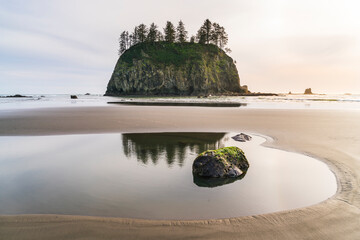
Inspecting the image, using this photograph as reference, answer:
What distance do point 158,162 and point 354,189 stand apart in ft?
17.5

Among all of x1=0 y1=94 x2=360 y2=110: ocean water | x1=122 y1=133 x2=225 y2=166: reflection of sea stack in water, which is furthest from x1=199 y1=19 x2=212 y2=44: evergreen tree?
x1=122 y1=133 x2=225 y2=166: reflection of sea stack in water

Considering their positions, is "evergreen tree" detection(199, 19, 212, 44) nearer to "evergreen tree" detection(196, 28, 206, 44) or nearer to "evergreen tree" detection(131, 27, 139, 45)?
"evergreen tree" detection(196, 28, 206, 44)

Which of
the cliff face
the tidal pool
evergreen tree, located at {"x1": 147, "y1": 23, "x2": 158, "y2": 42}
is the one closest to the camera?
the tidal pool

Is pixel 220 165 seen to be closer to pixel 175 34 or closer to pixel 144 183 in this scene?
pixel 144 183

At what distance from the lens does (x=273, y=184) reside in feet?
18.3

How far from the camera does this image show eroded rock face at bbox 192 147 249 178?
6.13 meters

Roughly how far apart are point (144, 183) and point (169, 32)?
371ft

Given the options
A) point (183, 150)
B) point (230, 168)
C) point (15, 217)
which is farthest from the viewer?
point (183, 150)

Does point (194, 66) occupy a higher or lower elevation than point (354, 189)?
higher

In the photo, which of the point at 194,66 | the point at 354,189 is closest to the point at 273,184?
the point at 354,189

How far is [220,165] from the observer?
6.25 metres

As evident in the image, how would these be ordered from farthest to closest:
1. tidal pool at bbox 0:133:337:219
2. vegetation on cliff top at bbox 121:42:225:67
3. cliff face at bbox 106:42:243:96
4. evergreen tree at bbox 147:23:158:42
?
evergreen tree at bbox 147:23:158:42 → vegetation on cliff top at bbox 121:42:225:67 → cliff face at bbox 106:42:243:96 → tidal pool at bbox 0:133:337:219

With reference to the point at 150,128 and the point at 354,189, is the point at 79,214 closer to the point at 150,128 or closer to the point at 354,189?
the point at 354,189

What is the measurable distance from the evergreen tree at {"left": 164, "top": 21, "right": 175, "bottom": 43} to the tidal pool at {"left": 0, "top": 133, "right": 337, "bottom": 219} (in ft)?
354
